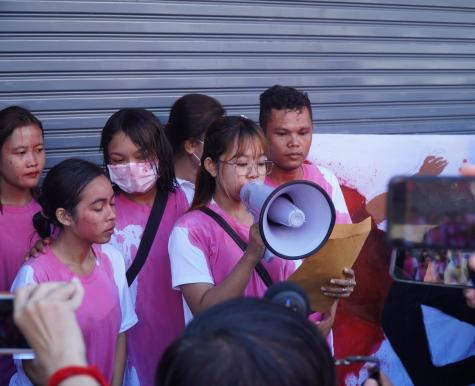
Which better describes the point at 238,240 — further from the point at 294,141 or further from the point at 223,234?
the point at 294,141

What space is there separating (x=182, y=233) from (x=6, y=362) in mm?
992

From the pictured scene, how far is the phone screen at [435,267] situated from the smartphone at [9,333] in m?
0.83

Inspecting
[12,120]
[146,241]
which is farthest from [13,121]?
[146,241]

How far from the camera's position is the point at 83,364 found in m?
1.26

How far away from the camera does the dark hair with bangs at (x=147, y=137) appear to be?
3131 mm

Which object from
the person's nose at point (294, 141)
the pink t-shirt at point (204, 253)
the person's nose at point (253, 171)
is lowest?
the pink t-shirt at point (204, 253)

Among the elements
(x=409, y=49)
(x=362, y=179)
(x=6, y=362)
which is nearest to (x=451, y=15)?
(x=409, y=49)

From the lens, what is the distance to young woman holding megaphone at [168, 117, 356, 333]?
8.11 ft

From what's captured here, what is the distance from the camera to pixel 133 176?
3.07 meters

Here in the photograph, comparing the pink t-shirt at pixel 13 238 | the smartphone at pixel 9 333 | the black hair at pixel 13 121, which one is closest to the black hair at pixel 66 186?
the pink t-shirt at pixel 13 238

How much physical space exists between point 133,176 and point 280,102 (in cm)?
85

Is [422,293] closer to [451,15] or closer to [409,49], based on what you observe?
[409,49]

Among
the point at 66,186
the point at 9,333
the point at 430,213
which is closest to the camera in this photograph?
the point at 430,213

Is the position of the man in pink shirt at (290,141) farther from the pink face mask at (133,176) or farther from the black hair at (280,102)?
the pink face mask at (133,176)
